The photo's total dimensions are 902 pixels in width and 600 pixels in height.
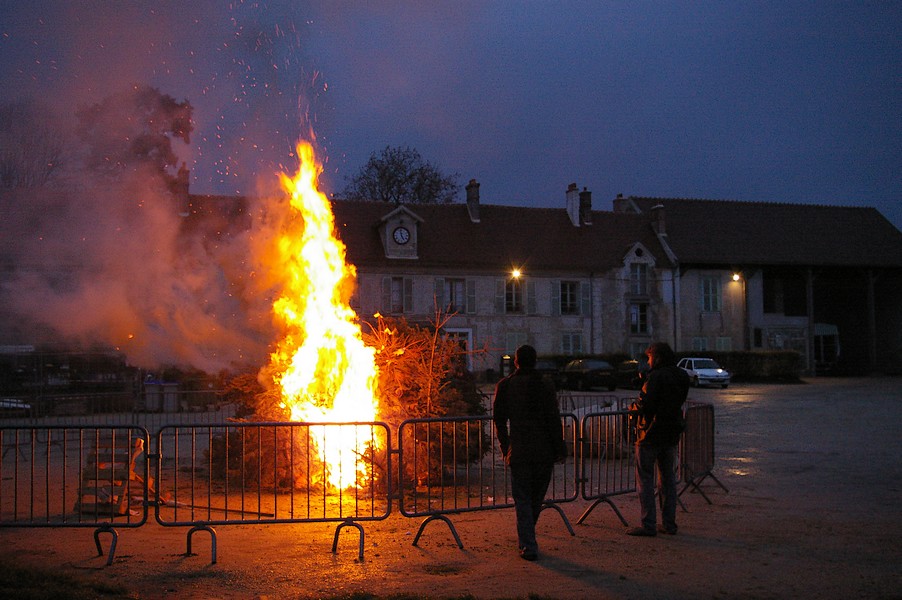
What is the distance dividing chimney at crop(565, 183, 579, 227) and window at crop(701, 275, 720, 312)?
8.51 m

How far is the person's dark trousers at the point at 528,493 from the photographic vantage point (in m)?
7.06

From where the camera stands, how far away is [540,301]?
46.6 m

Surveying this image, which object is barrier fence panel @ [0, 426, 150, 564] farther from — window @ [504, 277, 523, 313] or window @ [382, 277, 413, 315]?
window @ [504, 277, 523, 313]

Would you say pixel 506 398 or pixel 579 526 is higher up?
pixel 506 398

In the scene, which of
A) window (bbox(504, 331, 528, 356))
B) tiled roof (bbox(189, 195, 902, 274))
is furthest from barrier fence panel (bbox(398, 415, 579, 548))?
window (bbox(504, 331, 528, 356))

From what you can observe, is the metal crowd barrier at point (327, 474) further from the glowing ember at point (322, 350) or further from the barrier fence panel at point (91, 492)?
the glowing ember at point (322, 350)

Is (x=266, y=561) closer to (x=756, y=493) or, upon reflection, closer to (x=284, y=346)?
(x=284, y=346)

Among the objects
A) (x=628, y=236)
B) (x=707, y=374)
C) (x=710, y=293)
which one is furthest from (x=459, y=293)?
(x=710, y=293)

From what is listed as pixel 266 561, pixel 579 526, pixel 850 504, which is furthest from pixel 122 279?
pixel 850 504

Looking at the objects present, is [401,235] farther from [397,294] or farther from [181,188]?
[181,188]

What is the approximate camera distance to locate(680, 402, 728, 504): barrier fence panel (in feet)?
32.4

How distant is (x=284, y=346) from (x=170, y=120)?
5.45 metres

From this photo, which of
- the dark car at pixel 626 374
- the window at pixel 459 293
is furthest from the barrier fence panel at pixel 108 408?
the window at pixel 459 293

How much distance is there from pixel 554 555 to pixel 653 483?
1.44 meters
